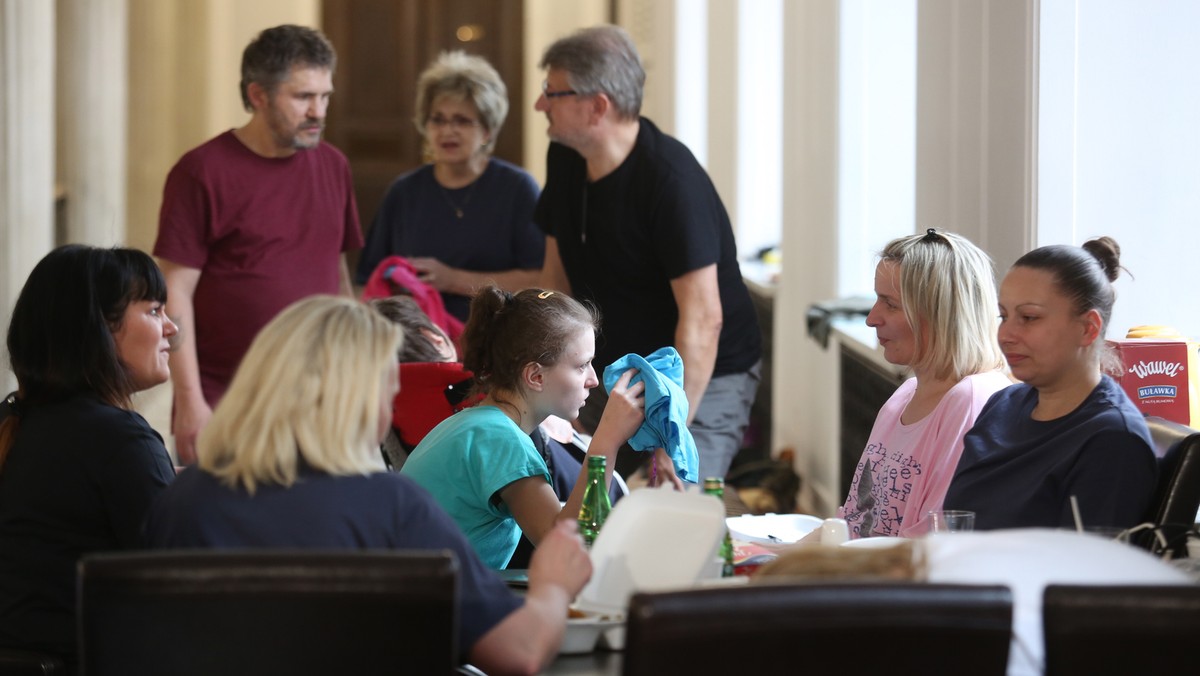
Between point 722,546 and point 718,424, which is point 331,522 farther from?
point 718,424

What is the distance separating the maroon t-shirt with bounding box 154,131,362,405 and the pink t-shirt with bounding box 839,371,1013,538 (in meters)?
1.88

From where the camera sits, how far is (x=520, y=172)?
4.57m

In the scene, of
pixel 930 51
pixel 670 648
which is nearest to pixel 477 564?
pixel 670 648

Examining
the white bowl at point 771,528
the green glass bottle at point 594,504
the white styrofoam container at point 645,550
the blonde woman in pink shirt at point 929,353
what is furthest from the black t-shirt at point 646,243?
the white styrofoam container at point 645,550

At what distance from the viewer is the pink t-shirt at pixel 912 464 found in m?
2.72

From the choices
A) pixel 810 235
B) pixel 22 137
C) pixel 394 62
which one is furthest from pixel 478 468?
pixel 394 62

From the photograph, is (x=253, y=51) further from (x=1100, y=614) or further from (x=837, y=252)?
(x=1100, y=614)

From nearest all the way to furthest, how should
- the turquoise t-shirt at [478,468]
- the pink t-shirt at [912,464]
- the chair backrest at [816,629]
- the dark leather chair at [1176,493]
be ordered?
the chair backrest at [816,629]
the dark leather chair at [1176,493]
the turquoise t-shirt at [478,468]
the pink t-shirt at [912,464]

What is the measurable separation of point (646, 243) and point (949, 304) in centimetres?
111

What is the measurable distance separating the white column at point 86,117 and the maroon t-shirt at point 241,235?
4251mm

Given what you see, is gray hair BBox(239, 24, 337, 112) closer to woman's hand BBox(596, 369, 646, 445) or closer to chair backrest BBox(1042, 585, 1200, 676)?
woman's hand BBox(596, 369, 646, 445)

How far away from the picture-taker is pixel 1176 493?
7.53 feet

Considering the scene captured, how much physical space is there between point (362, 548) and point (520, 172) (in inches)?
115

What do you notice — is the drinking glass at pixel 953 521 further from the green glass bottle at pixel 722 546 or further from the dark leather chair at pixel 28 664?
the dark leather chair at pixel 28 664
